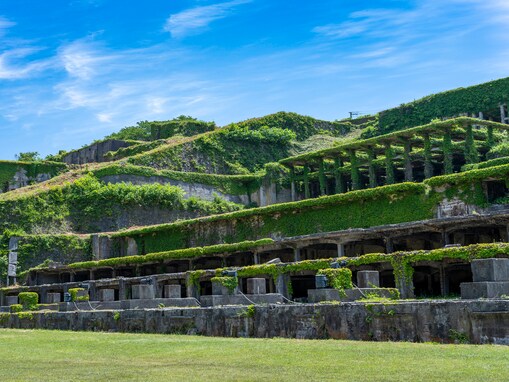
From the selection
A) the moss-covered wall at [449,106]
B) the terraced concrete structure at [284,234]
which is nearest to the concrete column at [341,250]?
the terraced concrete structure at [284,234]

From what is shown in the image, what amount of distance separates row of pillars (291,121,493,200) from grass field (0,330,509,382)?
112 feet

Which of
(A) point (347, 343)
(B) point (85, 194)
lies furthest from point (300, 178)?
(A) point (347, 343)

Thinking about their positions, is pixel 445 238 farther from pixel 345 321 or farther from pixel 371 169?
pixel 371 169

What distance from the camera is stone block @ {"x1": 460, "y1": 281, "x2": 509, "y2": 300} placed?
720 inches

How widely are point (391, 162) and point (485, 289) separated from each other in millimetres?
35808

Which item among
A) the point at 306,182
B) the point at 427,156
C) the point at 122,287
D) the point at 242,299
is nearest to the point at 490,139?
the point at 427,156

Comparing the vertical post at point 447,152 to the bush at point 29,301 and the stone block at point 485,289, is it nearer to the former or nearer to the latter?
the bush at point 29,301

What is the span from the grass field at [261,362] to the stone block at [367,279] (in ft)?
23.6

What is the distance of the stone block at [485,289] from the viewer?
18.3 meters

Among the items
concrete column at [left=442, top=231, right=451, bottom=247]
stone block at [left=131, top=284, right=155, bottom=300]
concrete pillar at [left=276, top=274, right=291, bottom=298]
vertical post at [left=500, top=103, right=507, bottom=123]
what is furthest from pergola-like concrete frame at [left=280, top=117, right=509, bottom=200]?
stone block at [left=131, top=284, right=155, bottom=300]

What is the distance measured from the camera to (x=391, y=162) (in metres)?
53.5

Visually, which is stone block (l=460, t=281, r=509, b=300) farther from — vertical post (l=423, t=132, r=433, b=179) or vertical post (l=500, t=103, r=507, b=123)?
vertical post (l=500, t=103, r=507, b=123)

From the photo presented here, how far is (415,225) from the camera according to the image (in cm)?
3694

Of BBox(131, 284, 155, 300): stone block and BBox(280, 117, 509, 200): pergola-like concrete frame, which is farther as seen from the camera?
BBox(280, 117, 509, 200): pergola-like concrete frame
